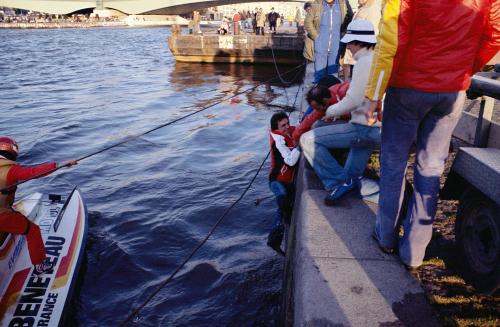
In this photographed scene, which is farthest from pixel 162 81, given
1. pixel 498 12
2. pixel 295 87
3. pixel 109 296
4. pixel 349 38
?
pixel 498 12

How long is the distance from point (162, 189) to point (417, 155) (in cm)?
656

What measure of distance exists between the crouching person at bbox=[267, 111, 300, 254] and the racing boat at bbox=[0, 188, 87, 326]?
2737mm

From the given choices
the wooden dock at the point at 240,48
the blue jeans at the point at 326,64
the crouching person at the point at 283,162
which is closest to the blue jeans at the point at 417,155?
the crouching person at the point at 283,162

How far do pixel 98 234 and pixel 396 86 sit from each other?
569cm

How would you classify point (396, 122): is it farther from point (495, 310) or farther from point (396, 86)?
point (495, 310)

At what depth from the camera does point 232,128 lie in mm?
13172

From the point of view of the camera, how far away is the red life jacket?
493 centimetres

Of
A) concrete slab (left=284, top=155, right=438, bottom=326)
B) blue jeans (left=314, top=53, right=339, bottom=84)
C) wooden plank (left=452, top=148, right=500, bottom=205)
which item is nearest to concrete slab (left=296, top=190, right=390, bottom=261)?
concrete slab (left=284, top=155, right=438, bottom=326)

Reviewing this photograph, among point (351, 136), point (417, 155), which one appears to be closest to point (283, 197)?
point (351, 136)

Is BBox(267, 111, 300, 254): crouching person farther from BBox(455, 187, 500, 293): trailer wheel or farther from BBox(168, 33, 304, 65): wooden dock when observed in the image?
BBox(168, 33, 304, 65): wooden dock

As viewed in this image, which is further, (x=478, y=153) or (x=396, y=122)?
(x=478, y=153)

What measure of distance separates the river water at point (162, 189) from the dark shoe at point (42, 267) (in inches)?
21.5

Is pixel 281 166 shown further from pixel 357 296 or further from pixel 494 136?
pixel 357 296

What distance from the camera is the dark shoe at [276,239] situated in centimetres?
571
